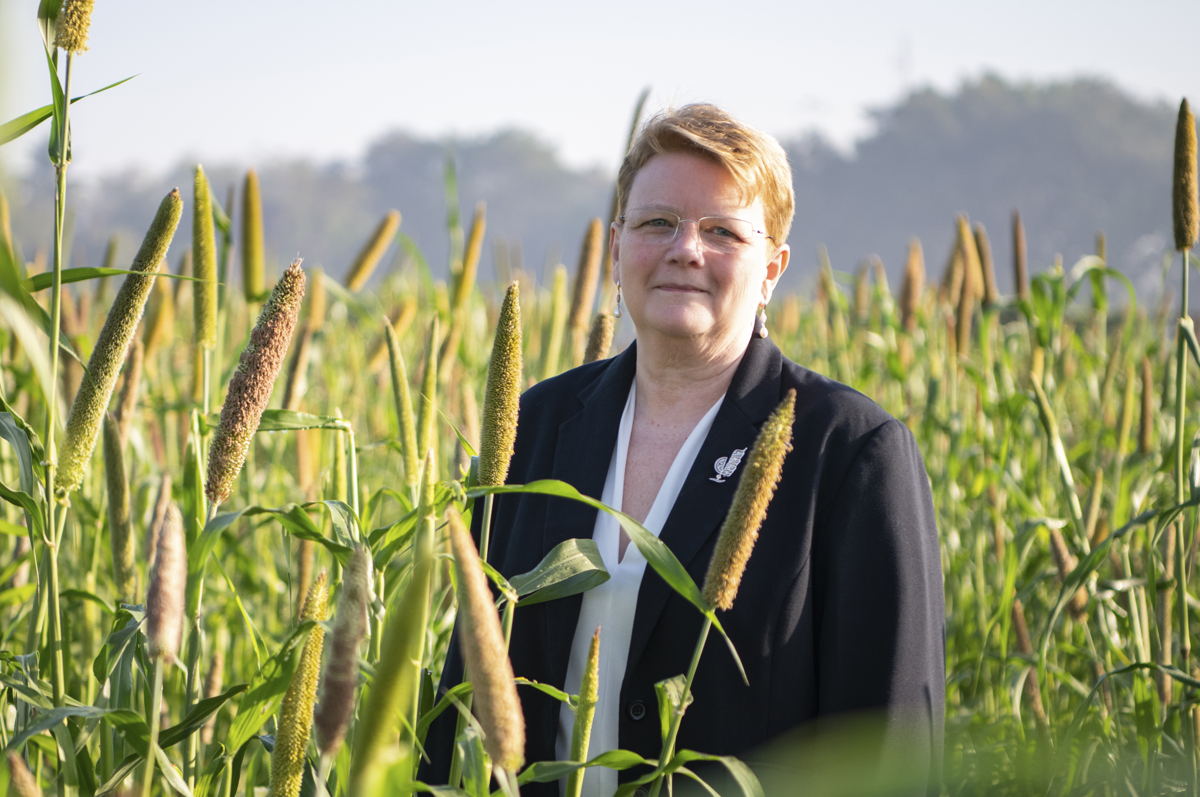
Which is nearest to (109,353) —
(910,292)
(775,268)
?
(775,268)

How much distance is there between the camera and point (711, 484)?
7.61 feet

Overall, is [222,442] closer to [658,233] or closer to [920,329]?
[658,233]

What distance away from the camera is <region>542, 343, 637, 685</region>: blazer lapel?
7.61ft

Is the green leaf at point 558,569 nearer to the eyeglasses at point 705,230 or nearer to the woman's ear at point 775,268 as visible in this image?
the eyeglasses at point 705,230

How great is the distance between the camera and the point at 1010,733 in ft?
10.6

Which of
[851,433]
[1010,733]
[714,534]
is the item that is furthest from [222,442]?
[1010,733]

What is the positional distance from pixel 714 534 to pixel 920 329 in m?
3.25

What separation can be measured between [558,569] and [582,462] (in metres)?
0.90

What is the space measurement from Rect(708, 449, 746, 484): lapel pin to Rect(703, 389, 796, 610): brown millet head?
0.95m

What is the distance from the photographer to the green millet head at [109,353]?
62.2 inches

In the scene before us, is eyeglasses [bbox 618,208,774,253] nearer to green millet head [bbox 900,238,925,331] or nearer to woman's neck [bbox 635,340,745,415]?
woman's neck [bbox 635,340,745,415]

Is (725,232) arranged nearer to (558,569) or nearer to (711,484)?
(711,484)

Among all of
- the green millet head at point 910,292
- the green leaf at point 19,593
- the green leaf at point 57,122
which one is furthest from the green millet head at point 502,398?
the green millet head at point 910,292

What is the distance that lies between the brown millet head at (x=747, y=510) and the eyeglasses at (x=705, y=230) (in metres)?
1.12
